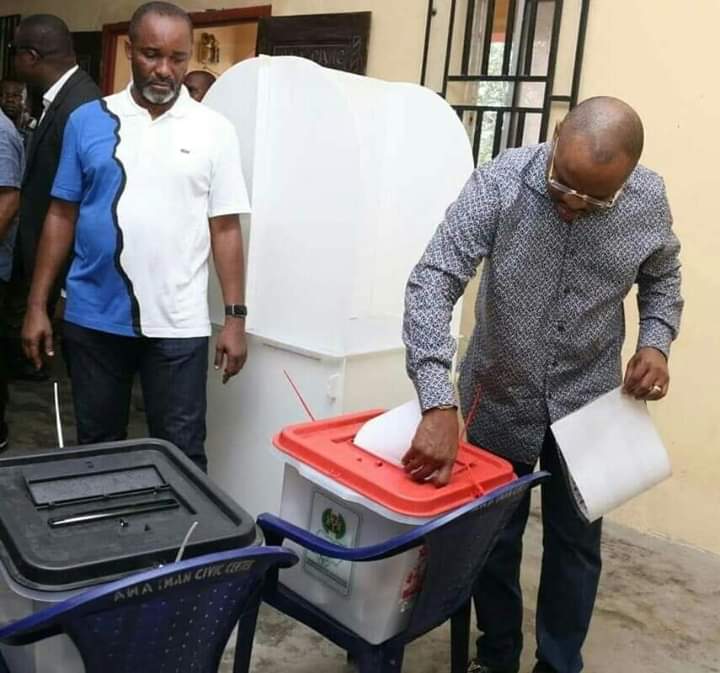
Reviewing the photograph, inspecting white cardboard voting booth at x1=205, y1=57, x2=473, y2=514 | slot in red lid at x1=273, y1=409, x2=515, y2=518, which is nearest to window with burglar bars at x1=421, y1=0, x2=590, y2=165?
white cardboard voting booth at x1=205, y1=57, x2=473, y2=514

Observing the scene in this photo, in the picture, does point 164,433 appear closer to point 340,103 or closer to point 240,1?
point 340,103

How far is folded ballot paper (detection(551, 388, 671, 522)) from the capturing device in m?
1.72

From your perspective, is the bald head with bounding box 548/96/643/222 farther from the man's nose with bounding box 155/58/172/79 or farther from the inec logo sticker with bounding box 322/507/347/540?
the man's nose with bounding box 155/58/172/79

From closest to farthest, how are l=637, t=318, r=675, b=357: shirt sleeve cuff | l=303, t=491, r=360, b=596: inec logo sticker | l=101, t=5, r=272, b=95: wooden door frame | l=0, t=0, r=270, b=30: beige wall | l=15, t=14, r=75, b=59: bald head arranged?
l=303, t=491, r=360, b=596: inec logo sticker, l=637, t=318, r=675, b=357: shirt sleeve cuff, l=15, t=14, r=75, b=59: bald head, l=101, t=5, r=272, b=95: wooden door frame, l=0, t=0, r=270, b=30: beige wall

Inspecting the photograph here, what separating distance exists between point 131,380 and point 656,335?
1.41 meters

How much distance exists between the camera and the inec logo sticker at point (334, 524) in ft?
5.56

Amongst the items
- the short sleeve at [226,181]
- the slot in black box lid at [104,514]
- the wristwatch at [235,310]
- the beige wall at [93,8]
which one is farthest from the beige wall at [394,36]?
the slot in black box lid at [104,514]

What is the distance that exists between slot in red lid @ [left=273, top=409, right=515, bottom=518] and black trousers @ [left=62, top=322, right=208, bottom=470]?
62cm

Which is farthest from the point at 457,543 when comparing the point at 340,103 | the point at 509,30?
the point at 509,30

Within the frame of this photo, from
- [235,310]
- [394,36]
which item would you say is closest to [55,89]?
[235,310]

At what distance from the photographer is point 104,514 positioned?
1287 millimetres

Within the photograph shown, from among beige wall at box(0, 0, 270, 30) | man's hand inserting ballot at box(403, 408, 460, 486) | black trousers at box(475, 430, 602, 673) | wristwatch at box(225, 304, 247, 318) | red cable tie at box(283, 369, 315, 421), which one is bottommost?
black trousers at box(475, 430, 602, 673)

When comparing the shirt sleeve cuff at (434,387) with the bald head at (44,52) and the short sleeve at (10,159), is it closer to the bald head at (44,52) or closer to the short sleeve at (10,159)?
the short sleeve at (10,159)

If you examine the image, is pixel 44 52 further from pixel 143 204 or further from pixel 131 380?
pixel 131 380
